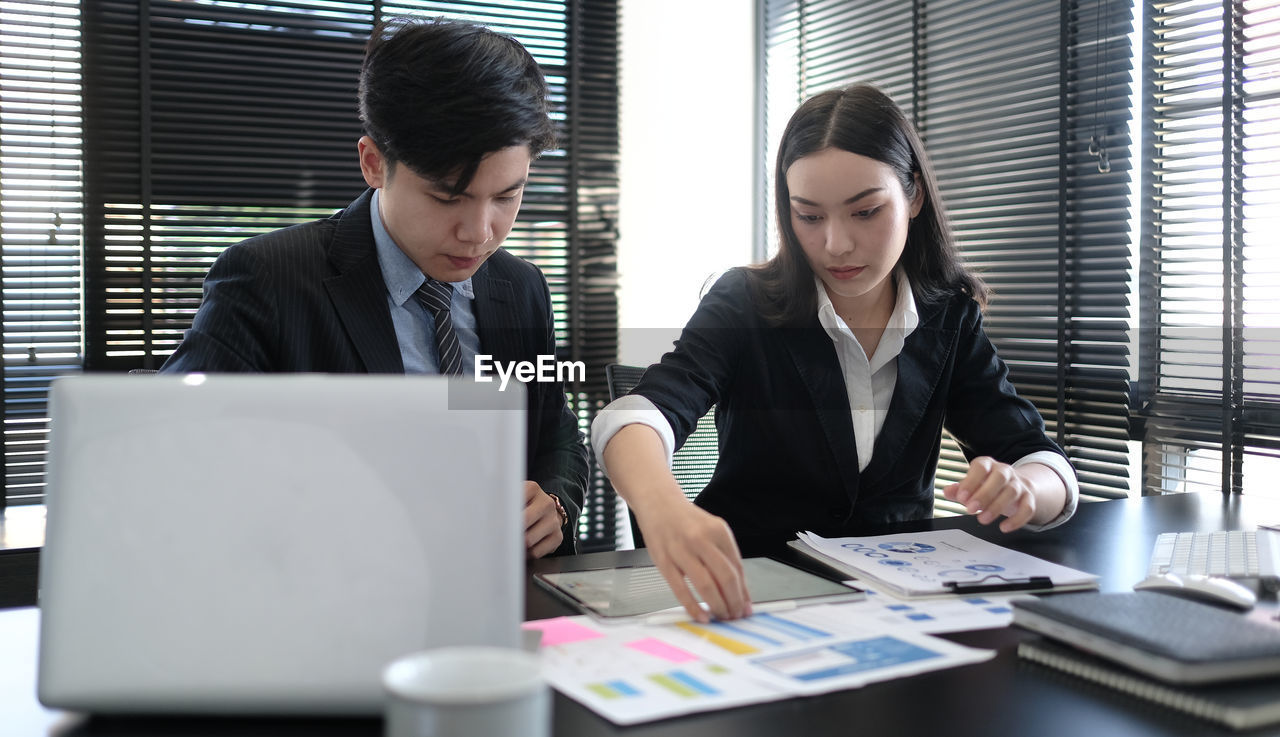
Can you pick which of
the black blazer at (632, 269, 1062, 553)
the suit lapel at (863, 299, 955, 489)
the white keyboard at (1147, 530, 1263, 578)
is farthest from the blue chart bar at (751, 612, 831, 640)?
the suit lapel at (863, 299, 955, 489)

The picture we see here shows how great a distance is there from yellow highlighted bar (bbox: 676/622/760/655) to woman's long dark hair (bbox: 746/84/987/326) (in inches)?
35.9

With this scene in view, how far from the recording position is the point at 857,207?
1672 millimetres

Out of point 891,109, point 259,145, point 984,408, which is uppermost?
point 259,145

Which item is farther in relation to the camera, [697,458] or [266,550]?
[697,458]

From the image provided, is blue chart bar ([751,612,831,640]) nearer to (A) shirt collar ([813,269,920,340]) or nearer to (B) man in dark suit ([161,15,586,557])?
(B) man in dark suit ([161,15,586,557])

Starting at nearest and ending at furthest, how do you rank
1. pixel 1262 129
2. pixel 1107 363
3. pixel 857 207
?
pixel 857 207
pixel 1262 129
pixel 1107 363

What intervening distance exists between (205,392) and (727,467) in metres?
1.21

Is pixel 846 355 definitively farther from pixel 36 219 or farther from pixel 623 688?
pixel 36 219

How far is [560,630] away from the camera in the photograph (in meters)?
0.96

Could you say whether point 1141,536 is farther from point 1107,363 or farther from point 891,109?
point 1107,363

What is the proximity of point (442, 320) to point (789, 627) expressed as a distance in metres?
0.91

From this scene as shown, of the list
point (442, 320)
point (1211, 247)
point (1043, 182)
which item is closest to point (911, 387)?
point (442, 320)

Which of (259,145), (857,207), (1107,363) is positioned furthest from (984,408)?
(259,145)

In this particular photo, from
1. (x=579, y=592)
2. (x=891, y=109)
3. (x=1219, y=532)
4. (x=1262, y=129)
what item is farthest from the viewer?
(x=1262, y=129)
